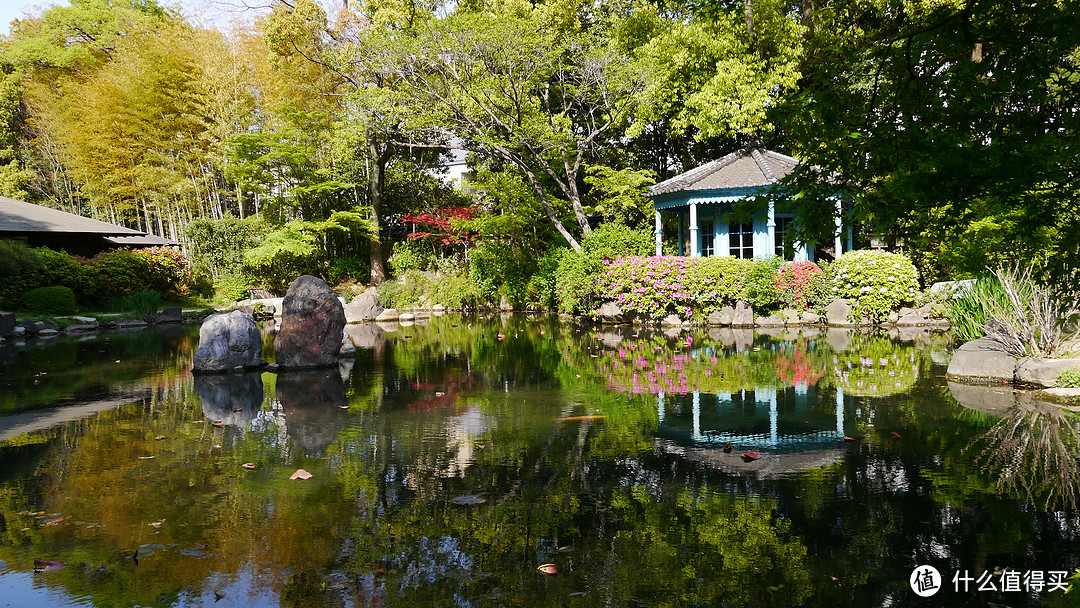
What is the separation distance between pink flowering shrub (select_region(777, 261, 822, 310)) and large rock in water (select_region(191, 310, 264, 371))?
11.0 m

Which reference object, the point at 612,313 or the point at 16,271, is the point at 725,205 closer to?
the point at 612,313

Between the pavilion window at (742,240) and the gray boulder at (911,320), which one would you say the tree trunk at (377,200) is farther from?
the gray boulder at (911,320)

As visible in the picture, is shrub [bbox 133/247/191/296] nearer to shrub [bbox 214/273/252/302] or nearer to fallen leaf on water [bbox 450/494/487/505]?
shrub [bbox 214/273/252/302]

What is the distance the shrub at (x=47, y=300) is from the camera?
63.8 ft

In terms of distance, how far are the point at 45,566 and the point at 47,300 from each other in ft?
62.5

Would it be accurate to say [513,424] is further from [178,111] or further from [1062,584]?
[178,111]

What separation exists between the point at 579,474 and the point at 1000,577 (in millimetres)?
2553

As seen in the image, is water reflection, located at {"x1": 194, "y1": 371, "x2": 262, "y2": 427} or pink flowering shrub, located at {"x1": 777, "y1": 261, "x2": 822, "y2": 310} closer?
water reflection, located at {"x1": 194, "y1": 371, "x2": 262, "y2": 427}

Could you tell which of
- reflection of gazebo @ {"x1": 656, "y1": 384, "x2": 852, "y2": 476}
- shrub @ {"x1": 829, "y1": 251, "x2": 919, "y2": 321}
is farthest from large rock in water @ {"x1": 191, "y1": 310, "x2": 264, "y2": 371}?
shrub @ {"x1": 829, "y1": 251, "x2": 919, "y2": 321}

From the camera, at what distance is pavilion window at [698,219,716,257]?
20094 mm

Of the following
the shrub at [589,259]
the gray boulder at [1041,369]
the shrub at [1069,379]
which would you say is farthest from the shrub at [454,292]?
the shrub at [1069,379]

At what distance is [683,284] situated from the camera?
1622cm

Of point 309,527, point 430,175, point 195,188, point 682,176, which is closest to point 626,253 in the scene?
point 682,176

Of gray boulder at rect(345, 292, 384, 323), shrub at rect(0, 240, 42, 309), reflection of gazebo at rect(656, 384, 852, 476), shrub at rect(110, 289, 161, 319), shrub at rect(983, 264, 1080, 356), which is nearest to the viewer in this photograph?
reflection of gazebo at rect(656, 384, 852, 476)
